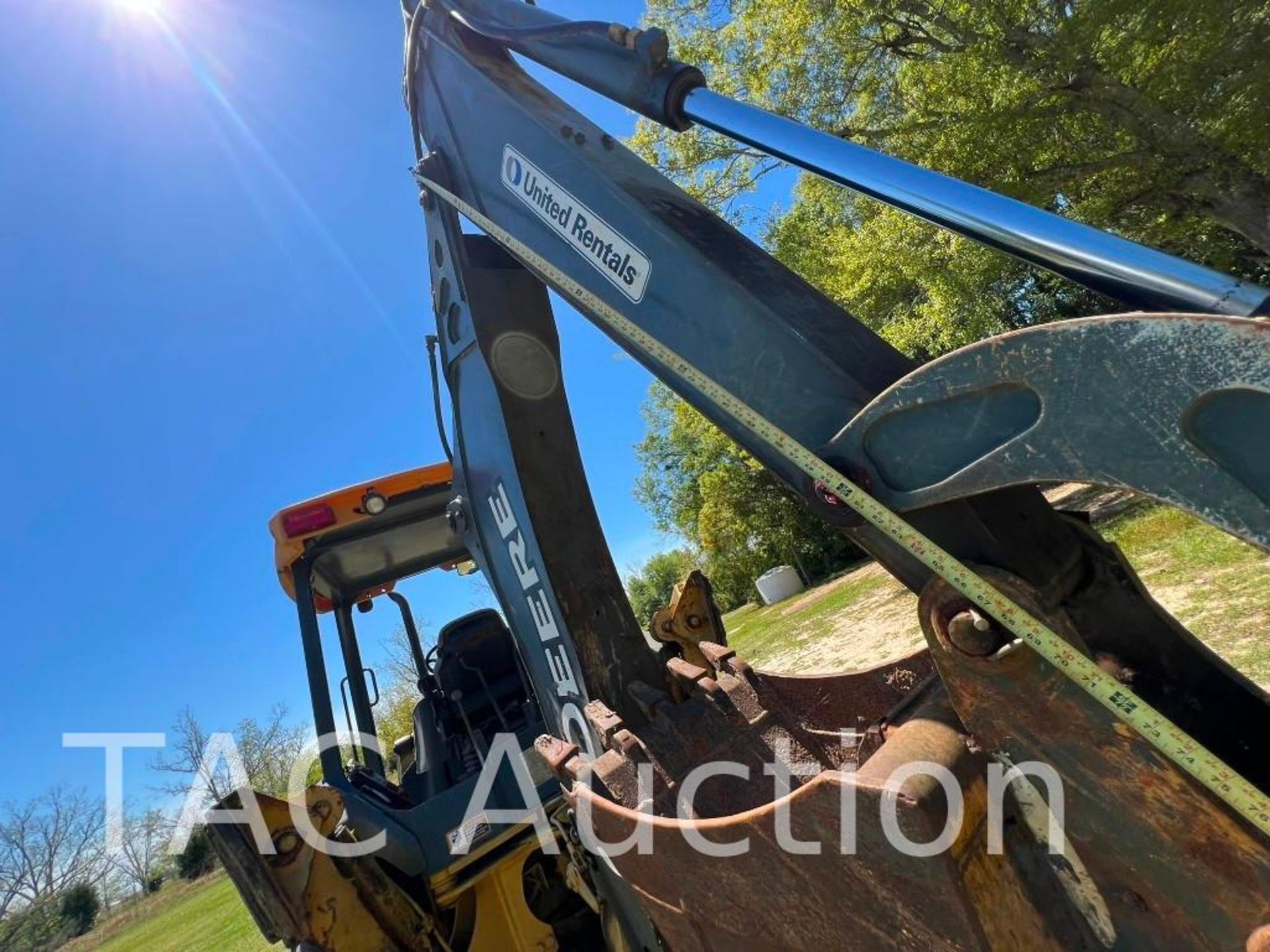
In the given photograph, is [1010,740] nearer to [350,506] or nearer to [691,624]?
[691,624]

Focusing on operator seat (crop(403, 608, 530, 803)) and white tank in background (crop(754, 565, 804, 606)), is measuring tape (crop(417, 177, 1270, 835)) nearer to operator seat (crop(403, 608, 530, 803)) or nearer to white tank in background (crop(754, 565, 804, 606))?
operator seat (crop(403, 608, 530, 803))

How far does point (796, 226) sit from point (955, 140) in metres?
5.06

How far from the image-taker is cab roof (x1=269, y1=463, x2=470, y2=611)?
3.47 m

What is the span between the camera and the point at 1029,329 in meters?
1.02

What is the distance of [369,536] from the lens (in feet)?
13.4

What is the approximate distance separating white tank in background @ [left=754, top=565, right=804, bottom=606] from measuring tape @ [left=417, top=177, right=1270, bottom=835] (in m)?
22.3

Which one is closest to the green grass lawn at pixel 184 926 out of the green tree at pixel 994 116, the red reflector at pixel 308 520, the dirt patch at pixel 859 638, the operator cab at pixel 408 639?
the operator cab at pixel 408 639

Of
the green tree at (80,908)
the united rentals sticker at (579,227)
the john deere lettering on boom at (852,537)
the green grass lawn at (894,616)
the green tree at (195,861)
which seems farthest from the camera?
the green tree at (80,908)

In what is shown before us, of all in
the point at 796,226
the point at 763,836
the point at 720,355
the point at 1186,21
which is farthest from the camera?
the point at 796,226

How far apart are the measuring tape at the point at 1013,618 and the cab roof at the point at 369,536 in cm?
178

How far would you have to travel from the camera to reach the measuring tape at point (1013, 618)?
92 cm

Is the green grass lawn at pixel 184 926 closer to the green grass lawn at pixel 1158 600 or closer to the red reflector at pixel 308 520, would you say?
the red reflector at pixel 308 520

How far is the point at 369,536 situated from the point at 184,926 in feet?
80.6

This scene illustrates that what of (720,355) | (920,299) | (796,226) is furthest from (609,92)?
(920,299)
